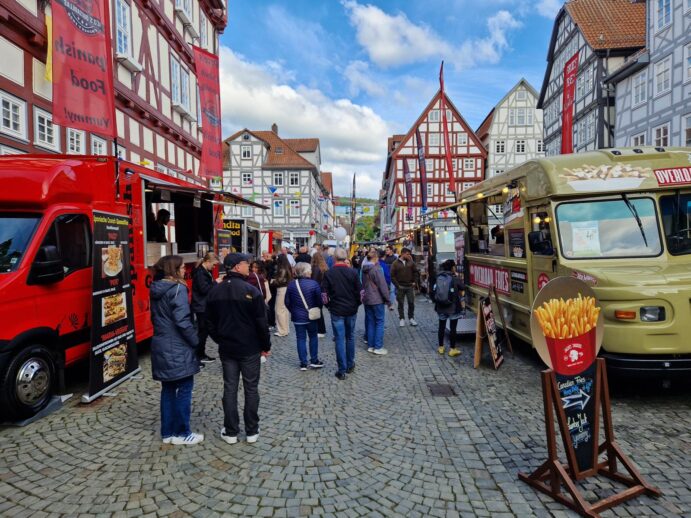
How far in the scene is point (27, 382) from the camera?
15.7 ft

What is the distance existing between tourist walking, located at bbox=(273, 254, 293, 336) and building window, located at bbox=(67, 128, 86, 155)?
6288 millimetres

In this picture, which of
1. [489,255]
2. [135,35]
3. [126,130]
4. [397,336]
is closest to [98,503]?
[397,336]

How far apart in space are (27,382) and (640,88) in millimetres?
25911

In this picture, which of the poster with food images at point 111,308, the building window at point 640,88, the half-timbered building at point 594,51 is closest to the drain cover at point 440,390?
the poster with food images at point 111,308

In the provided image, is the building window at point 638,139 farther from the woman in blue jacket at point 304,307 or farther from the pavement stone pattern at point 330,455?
the woman in blue jacket at point 304,307

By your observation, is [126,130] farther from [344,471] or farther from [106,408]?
[344,471]

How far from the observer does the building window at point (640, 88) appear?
20797 mm

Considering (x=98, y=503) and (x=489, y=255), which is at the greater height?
(x=489, y=255)

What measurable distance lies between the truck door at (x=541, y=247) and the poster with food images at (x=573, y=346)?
2.26 metres

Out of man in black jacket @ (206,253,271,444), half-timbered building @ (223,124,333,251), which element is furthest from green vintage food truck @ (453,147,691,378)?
half-timbered building @ (223,124,333,251)

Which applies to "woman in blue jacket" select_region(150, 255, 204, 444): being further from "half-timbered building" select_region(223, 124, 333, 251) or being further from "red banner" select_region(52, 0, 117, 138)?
"half-timbered building" select_region(223, 124, 333, 251)

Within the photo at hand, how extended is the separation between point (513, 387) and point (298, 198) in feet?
137

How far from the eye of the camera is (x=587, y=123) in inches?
1009

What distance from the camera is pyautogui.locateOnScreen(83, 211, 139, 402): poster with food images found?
17.7 feet
